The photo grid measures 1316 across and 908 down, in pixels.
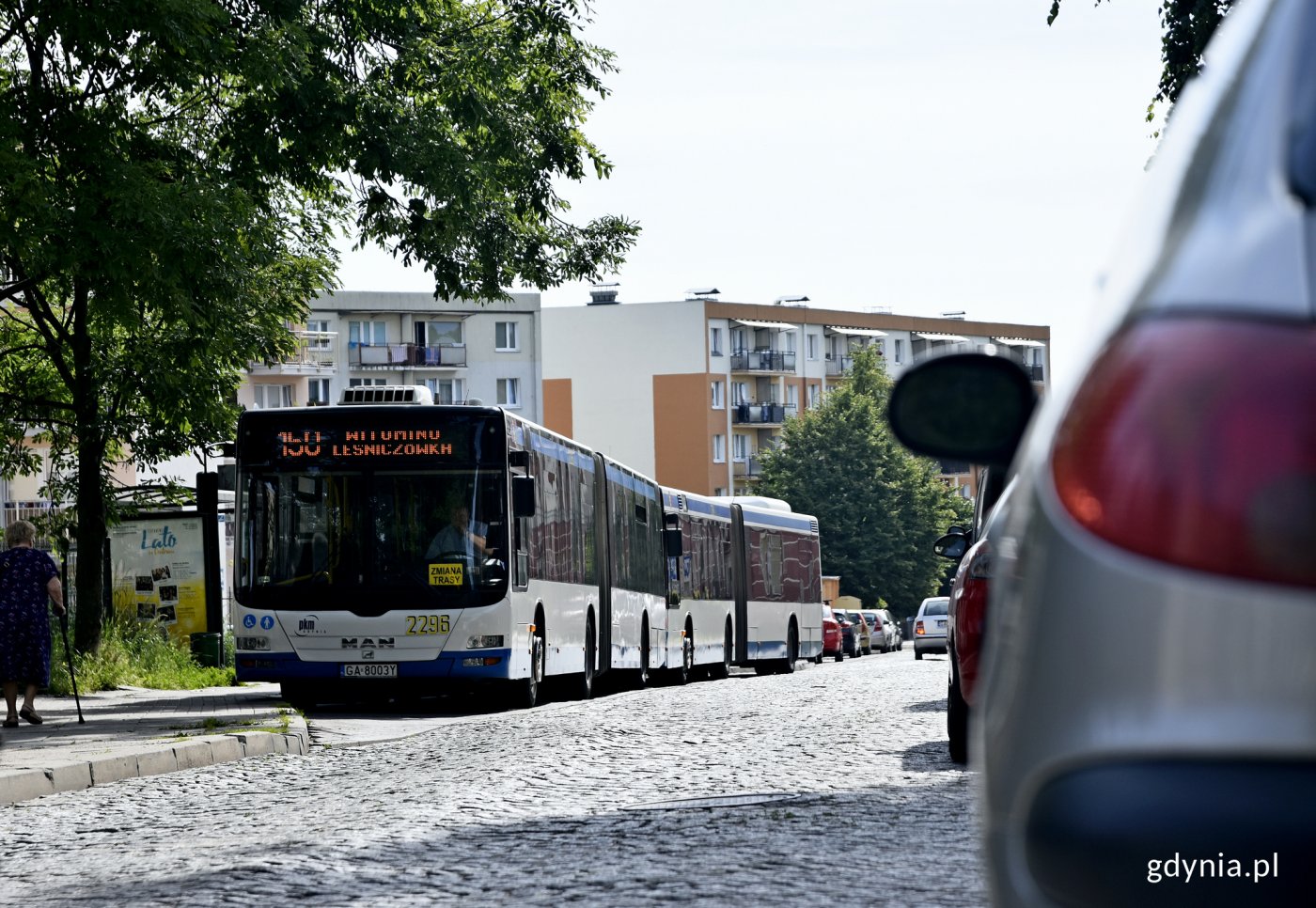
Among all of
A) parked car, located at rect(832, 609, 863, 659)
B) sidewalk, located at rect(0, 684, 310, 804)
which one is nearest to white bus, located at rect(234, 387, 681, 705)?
sidewalk, located at rect(0, 684, 310, 804)

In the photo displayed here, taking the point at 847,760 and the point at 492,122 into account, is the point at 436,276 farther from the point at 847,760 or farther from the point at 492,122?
the point at 847,760

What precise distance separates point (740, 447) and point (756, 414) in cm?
216

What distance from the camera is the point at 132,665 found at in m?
27.5

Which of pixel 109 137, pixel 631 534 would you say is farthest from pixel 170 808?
pixel 631 534

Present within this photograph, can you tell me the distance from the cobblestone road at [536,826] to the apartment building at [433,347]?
3629 inches

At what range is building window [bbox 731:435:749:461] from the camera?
118 meters

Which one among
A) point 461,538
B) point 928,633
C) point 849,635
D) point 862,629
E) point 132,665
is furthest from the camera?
point 862,629

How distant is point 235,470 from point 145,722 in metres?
4.50

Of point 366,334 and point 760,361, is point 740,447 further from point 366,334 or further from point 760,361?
point 366,334

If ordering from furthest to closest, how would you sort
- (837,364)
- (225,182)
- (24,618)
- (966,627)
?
1. (837,364)
2. (225,182)
3. (24,618)
4. (966,627)

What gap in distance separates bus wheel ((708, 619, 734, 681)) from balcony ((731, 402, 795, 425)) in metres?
78.9

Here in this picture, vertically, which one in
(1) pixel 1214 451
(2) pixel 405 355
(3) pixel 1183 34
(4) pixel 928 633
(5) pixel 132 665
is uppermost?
(2) pixel 405 355

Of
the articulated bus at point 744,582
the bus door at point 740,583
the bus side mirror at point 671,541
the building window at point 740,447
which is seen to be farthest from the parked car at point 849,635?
the building window at point 740,447

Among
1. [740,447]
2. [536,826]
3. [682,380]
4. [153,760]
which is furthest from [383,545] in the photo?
[740,447]
